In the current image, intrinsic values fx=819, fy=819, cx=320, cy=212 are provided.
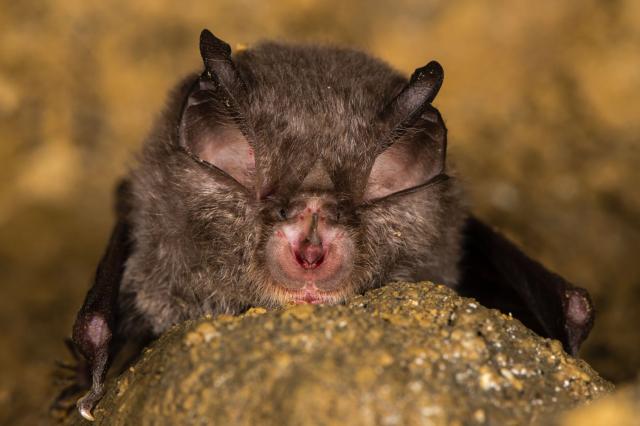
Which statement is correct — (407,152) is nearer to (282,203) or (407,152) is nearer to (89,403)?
(282,203)

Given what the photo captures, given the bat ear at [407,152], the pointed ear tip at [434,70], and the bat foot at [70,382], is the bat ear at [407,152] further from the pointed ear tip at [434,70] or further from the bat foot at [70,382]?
the bat foot at [70,382]

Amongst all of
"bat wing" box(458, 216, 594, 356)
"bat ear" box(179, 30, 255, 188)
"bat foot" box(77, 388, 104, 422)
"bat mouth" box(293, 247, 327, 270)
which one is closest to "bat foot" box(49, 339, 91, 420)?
"bat foot" box(77, 388, 104, 422)

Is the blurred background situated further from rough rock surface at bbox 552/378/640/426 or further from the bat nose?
rough rock surface at bbox 552/378/640/426

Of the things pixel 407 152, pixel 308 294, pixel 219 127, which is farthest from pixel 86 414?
pixel 407 152

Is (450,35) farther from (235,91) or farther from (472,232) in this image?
(235,91)

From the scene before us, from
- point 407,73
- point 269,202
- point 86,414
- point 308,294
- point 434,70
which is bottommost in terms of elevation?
point 86,414

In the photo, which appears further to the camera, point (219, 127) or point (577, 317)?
point (577, 317)

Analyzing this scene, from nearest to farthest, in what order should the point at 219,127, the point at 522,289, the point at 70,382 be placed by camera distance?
the point at 219,127, the point at 522,289, the point at 70,382
